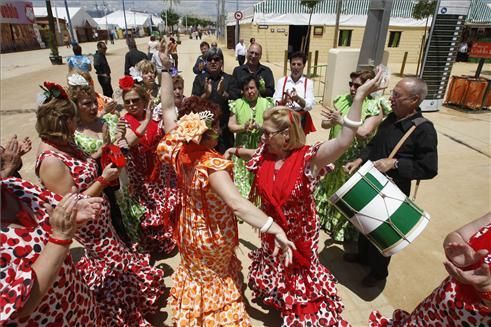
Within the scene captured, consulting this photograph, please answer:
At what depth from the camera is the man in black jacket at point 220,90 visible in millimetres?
4336

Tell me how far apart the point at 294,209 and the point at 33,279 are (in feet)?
5.68

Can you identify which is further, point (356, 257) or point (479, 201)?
point (479, 201)

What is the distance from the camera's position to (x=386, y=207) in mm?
2363

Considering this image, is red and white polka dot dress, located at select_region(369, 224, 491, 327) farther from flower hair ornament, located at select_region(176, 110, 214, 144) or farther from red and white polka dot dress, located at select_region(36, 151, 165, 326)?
red and white polka dot dress, located at select_region(36, 151, 165, 326)

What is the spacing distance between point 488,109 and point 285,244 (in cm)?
1239

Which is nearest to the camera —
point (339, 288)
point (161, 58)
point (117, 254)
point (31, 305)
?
point (31, 305)

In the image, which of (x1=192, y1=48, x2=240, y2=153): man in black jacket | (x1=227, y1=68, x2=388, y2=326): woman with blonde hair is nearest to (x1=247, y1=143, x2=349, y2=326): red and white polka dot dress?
(x1=227, y1=68, x2=388, y2=326): woman with blonde hair

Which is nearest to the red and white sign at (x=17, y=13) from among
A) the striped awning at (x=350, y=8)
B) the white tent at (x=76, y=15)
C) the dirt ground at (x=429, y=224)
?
the white tent at (x=76, y=15)

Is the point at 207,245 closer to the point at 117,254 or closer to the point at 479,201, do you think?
the point at 117,254

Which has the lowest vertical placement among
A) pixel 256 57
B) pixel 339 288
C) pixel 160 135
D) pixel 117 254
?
pixel 339 288

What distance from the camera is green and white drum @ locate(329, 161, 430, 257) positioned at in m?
2.35

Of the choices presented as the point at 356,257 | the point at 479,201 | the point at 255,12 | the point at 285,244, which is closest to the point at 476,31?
the point at 255,12

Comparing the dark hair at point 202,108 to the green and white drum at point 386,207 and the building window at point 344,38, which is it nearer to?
the green and white drum at point 386,207

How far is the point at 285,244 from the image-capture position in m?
1.69
